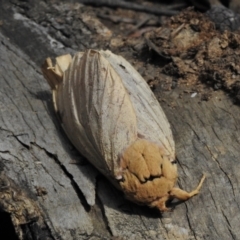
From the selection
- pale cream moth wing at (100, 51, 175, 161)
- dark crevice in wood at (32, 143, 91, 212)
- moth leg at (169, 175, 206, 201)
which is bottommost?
dark crevice in wood at (32, 143, 91, 212)

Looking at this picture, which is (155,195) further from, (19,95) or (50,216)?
(19,95)

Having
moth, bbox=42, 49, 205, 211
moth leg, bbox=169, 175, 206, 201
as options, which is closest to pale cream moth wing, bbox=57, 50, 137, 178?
moth, bbox=42, 49, 205, 211

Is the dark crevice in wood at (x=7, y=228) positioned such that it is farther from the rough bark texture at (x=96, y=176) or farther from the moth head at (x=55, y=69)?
the moth head at (x=55, y=69)

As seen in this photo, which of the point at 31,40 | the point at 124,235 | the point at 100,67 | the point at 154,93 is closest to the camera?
the point at 124,235

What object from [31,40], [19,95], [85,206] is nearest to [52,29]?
[31,40]

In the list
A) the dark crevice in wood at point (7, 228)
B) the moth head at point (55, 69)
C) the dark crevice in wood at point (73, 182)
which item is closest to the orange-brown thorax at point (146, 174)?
the dark crevice in wood at point (73, 182)

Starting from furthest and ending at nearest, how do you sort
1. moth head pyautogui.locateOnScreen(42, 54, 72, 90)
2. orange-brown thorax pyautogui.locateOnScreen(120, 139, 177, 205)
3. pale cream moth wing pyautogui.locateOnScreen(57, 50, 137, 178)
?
1. moth head pyautogui.locateOnScreen(42, 54, 72, 90)
2. pale cream moth wing pyautogui.locateOnScreen(57, 50, 137, 178)
3. orange-brown thorax pyautogui.locateOnScreen(120, 139, 177, 205)

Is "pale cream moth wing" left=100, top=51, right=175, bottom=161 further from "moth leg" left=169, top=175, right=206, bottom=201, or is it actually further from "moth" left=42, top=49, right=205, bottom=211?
"moth leg" left=169, top=175, right=206, bottom=201
